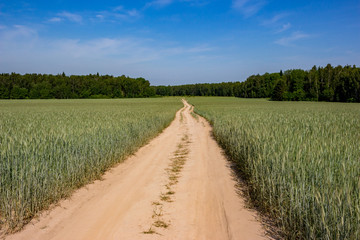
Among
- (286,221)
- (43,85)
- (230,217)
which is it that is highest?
(43,85)

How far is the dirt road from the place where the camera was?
4.46m

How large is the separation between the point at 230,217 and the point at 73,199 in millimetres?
4278

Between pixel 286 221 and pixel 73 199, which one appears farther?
pixel 73 199

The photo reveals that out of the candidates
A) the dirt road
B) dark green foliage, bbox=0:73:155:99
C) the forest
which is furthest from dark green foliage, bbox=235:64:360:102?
dark green foliage, bbox=0:73:155:99

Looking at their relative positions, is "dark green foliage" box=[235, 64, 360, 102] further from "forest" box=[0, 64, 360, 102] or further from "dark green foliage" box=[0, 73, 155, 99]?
"dark green foliage" box=[0, 73, 155, 99]

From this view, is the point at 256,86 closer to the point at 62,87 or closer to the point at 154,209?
the point at 62,87

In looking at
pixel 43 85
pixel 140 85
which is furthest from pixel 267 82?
pixel 43 85

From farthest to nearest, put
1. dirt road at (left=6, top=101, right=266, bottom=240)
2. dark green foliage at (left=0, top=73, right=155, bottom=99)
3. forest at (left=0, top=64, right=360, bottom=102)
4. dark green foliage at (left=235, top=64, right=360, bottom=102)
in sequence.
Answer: dark green foliage at (left=0, top=73, right=155, bottom=99)
forest at (left=0, top=64, right=360, bottom=102)
dark green foliage at (left=235, top=64, right=360, bottom=102)
dirt road at (left=6, top=101, right=266, bottom=240)

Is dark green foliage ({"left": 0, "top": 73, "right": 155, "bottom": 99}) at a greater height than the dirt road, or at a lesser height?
greater

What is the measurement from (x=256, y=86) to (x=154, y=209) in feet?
450

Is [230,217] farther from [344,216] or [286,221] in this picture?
[344,216]

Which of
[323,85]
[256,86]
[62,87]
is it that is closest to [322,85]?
[323,85]

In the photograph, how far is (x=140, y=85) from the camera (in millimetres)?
154125

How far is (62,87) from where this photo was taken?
120m
